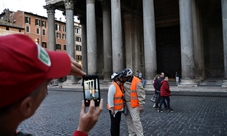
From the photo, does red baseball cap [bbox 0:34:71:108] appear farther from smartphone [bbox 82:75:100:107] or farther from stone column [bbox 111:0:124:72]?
stone column [bbox 111:0:124:72]

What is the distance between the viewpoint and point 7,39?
848mm

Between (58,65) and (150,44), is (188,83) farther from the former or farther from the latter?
(58,65)

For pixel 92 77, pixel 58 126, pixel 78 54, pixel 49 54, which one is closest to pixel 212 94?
pixel 58 126

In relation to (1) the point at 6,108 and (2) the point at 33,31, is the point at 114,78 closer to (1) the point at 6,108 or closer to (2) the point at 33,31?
(1) the point at 6,108

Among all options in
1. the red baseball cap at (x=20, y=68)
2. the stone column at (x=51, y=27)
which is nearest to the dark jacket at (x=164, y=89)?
the red baseball cap at (x=20, y=68)

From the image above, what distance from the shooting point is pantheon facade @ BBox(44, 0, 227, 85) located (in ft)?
51.2

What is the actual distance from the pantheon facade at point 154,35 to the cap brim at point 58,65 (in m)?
15.1

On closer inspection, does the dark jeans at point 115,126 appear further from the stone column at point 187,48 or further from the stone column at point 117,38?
the stone column at point 117,38

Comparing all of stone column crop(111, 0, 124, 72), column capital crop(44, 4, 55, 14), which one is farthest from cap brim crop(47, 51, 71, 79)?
column capital crop(44, 4, 55, 14)

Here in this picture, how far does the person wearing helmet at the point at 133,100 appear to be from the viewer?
14.9 feet

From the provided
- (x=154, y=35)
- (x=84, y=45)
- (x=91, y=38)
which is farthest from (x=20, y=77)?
(x=84, y=45)

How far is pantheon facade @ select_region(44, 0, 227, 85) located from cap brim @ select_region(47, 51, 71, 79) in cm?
1512

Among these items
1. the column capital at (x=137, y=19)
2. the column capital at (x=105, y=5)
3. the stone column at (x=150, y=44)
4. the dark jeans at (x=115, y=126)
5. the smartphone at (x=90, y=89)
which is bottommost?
the dark jeans at (x=115, y=126)

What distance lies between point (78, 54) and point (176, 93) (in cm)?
4215
